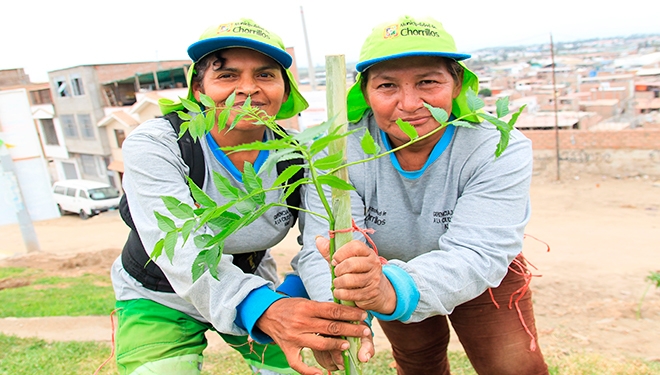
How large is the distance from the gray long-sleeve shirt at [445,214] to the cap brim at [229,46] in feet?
1.66

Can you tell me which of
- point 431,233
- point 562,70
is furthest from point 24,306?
point 562,70

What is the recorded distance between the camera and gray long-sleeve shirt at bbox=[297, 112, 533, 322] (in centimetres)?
188

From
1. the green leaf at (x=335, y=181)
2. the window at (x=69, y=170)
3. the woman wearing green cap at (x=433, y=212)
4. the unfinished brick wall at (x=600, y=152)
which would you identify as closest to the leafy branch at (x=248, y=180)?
the green leaf at (x=335, y=181)

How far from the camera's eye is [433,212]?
2.30 meters

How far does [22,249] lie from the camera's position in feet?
53.2

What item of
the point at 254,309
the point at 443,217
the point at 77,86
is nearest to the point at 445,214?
the point at 443,217

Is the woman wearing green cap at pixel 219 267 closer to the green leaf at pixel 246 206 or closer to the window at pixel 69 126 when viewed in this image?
the green leaf at pixel 246 206

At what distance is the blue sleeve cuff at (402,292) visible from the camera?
1.72 m

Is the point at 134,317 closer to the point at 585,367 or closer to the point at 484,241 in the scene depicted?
the point at 484,241

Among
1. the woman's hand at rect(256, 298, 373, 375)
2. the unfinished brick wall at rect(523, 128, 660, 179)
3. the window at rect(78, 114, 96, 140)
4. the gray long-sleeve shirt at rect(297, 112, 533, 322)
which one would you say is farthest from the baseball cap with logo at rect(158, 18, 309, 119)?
the window at rect(78, 114, 96, 140)

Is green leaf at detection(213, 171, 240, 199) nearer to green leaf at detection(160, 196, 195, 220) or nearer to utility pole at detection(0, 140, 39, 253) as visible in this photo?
green leaf at detection(160, 196, 195, 220)

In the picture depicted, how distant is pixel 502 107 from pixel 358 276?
0.65 meters

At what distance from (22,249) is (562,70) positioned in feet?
110

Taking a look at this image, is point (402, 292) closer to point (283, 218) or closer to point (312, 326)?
point (312, 326)
